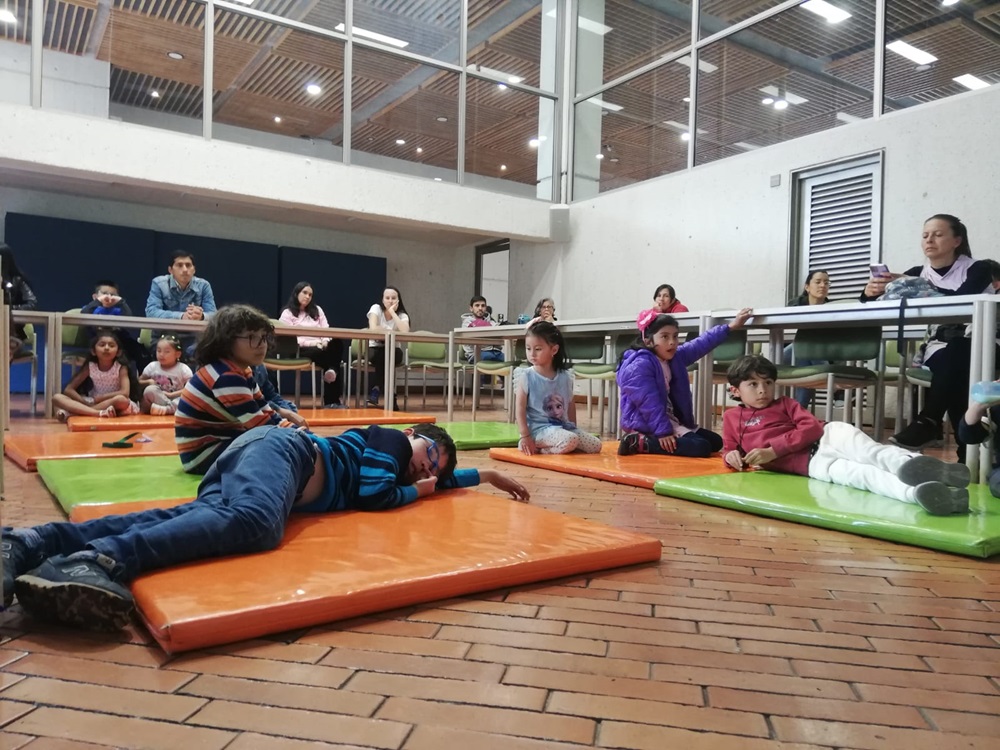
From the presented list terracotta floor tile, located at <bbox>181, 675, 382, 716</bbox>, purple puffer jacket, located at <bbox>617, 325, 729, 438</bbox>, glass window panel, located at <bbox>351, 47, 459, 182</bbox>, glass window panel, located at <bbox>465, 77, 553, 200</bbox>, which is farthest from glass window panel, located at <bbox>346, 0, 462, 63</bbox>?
terracotta floor tile, located at <bbox>181, 675, 382, 716</bbox>

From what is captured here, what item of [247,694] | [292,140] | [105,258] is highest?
[292,140]

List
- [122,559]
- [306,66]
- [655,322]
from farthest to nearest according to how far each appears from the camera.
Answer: [306,66] < [655,322] < [122,559]

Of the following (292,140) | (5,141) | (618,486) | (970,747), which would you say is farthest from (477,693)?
(292,140)

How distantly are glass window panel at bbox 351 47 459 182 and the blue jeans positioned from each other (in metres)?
6.78

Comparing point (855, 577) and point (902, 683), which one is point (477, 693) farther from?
point (855, 577)

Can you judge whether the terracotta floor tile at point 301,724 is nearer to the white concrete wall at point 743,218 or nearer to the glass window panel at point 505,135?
the white concrete wall at point 743,218

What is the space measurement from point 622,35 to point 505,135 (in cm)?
187

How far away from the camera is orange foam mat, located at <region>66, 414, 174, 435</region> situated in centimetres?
394

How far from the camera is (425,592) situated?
138 cm

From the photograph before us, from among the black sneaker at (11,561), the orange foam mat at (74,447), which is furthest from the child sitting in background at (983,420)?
the orange foam mat at (74,447)

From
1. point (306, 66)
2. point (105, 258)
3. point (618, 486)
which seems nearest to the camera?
point (618, 486)

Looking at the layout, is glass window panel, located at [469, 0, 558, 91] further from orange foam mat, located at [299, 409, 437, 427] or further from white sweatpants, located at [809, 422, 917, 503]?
white sweatpants, located at [809, 422, 917, 503]

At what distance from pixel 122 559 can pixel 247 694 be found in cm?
46

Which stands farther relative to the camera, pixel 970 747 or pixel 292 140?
pixel 292 140
